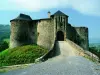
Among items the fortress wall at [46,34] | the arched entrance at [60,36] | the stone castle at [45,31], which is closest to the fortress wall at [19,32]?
the stone castle at [45,31]

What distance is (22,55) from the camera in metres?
41.4

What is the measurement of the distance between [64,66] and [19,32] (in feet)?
62.0

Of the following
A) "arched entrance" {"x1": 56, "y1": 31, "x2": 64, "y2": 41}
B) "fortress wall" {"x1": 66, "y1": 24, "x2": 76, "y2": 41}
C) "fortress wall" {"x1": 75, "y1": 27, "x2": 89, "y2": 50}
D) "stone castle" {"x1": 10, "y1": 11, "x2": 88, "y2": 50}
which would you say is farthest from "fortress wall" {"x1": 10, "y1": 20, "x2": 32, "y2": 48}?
"fortress wall" {"x1": 75, "y1": 27, "x2": 89, "y2": 50}

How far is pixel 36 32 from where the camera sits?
4759 cm

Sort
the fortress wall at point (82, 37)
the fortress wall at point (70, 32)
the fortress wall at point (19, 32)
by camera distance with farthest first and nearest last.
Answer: the fortress wall at point (82, 37) < the fortress wall at point (19, 32) < the fortress wall at point (70, 32)

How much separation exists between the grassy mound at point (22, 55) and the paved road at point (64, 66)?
14.4 feet

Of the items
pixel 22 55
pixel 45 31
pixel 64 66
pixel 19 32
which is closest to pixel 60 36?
pixel 45 31

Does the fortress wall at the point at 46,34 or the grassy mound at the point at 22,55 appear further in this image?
the fortress wall at the point at 46,34

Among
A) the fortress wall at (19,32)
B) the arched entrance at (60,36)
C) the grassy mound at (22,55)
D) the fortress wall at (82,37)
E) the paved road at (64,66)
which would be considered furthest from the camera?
the fortress wall at (82,37)

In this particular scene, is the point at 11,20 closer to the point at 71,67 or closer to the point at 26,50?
the point at 26,50

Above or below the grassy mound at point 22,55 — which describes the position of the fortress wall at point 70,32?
above

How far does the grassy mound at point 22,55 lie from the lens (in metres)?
40.1

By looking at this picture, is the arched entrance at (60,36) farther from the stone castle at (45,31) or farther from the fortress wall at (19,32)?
the fortress wall at (19,32)

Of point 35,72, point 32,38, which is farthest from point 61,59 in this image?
point 32,38
